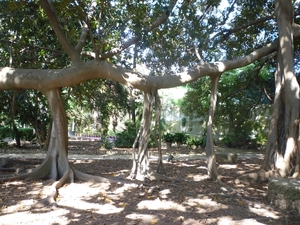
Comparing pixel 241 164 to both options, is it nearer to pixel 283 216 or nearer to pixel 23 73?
pixel 283 216

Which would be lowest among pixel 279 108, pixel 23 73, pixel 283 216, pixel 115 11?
pixel 283 216

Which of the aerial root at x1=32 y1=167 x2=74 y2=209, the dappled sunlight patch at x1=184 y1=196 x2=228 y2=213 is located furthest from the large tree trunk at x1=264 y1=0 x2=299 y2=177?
the aerial root at x1=32 y1=167 x2=74 y2=209

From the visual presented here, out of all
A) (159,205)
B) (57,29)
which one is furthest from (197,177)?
(57,29)

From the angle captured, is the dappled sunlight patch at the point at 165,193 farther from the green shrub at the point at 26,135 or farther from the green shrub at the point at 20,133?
the green shrub at the point at 26,135

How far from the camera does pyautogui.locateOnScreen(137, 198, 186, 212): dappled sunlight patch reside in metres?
5.01

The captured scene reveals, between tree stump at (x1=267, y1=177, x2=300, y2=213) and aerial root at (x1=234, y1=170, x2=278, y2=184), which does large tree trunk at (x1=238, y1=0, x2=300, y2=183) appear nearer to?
aerial root at (x1=234, y1=170, x2=278, y2=184)

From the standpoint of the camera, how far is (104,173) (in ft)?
26.7

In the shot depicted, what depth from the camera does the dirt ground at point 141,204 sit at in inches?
174

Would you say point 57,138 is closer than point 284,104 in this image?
Yes

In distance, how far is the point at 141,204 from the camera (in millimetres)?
5191

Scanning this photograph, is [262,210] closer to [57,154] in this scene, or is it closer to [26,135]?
[57,154]

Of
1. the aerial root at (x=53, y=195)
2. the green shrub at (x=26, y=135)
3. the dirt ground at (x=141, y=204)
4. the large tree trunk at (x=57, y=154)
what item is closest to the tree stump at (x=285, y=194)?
the dirt ground at (x=141, y=204)

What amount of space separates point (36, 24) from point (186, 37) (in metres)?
4.60

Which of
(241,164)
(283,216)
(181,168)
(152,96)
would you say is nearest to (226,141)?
(241,164)
